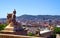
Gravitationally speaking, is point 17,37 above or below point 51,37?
above

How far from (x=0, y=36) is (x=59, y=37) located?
1117 inches

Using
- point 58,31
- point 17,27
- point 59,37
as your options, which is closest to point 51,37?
point 59,37

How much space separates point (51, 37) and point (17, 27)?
21.5 m

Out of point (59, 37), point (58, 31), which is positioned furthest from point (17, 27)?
point (58, 31)

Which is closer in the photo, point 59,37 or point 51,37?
point 51,37

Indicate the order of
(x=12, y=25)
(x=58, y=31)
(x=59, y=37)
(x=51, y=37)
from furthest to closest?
(x=58, y=31)
(x=59, y=37)
(x=51, y=37)
(x=12, y=25)

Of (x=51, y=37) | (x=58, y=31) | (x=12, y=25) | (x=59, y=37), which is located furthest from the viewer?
(x=58, y=31)

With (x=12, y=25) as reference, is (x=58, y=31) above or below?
below

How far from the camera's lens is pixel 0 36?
6547 millimetres

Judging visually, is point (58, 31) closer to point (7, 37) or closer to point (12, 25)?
point (12, 25)

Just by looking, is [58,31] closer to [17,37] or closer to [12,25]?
[12,25]

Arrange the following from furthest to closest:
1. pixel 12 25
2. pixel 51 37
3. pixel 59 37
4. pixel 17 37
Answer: pixel 59 37
pixel 51 37
pixel 12 25
pixel 17 37

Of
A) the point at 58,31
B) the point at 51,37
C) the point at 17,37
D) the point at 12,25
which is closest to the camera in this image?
the point at 17,37

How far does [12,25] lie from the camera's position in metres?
9.99
